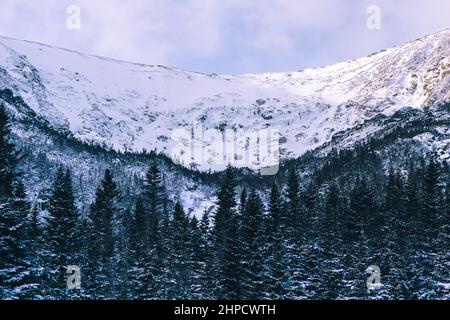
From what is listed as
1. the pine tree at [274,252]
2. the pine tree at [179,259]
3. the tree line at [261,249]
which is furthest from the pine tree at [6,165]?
the pine tree at [274,252]

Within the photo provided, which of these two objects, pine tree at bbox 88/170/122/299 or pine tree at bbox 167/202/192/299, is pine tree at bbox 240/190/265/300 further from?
pine tree at bbox 88/170/122/299

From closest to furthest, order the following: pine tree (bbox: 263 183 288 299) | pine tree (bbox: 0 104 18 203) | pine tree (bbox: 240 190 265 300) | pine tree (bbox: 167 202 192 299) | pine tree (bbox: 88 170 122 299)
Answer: pine tree (bbox: 0 104 18 203)
pine tree (bbox: 88 170 122 299)
pine tree (bbox: 240 190 265 300)
pine tree (bbox: 263 183 288 299)
pine tree (bbox: 167 202 192 299)

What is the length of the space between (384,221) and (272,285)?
15.8 metres

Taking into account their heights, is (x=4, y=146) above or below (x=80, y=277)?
above

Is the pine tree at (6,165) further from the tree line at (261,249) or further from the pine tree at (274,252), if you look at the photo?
the pine tree at (274,252)

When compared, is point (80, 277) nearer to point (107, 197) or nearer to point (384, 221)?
point (107, 197)

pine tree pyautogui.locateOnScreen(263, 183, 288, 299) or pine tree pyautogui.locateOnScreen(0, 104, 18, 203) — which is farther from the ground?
pine tree pyautogui.locateOnScreen(0, 104, 18, 203)

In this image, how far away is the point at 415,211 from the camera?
68062mm

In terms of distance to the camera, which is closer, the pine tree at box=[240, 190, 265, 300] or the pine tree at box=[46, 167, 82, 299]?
the pine tree at box=[46, 167, 82, 299]

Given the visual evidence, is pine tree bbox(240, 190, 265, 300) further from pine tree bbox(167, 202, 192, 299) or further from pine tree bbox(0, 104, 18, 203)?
pine tree bbox(0, 104, 18, 203)

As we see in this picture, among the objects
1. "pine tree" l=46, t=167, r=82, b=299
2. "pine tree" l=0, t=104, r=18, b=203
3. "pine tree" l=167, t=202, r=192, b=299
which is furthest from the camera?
"pine tree" l=167, t=202, r=192, b=299

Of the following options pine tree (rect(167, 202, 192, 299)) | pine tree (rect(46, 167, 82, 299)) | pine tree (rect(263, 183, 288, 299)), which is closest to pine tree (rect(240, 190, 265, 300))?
pine tree (rect(263, 183, 288, 299))
